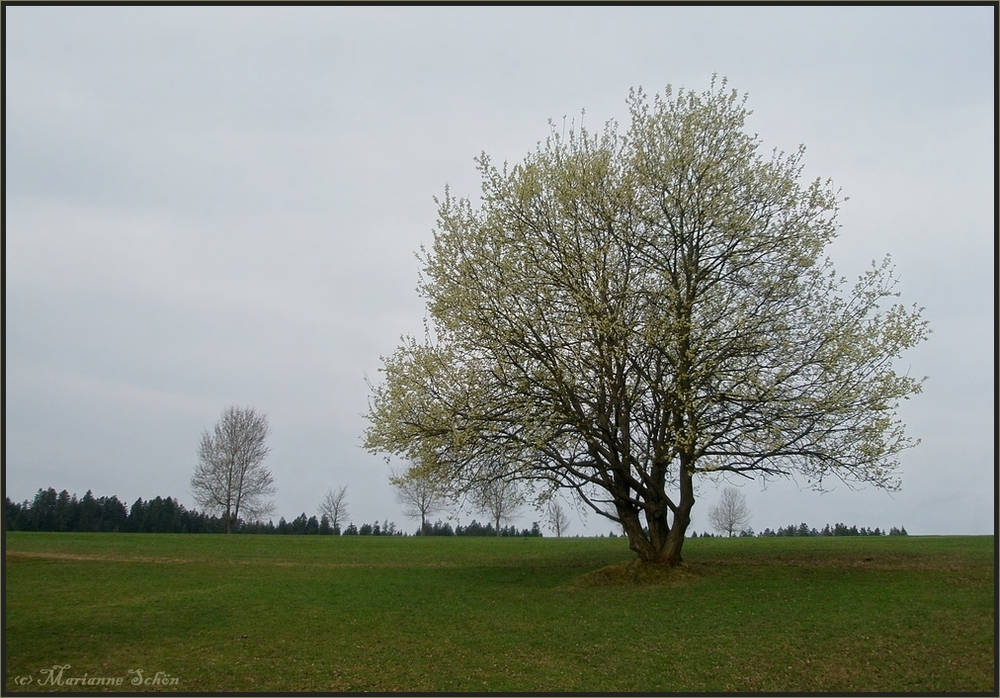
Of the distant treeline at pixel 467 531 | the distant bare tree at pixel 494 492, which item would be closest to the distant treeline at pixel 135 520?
the distant treeline at pixel 467 531

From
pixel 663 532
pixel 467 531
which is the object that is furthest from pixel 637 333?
pixel 467 531

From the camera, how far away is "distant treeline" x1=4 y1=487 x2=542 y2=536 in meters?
78.1

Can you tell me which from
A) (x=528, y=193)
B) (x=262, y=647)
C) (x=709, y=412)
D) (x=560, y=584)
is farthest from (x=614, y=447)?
(x=262, y=647)

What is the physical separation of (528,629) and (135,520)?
79.5 meters

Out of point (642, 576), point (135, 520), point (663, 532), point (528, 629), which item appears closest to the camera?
point (528, 629)

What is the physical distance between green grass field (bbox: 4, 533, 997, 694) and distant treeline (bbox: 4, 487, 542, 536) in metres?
53.0

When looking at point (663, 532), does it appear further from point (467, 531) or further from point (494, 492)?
point (467, 531)

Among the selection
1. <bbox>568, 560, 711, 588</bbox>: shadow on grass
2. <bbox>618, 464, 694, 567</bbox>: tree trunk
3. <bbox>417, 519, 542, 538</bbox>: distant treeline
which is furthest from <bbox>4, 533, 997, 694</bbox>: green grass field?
<bbox>417, 519, 542, 538</bbox>: distant treeline

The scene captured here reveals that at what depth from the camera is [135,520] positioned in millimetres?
82438

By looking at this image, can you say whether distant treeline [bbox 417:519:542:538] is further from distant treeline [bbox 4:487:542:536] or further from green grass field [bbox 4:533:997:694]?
green grass field [bbox 4:533:997:694]

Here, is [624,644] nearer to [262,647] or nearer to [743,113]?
[262,647]

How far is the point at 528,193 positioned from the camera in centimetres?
2280

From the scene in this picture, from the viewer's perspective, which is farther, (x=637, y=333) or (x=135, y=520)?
(x=135, y=520)

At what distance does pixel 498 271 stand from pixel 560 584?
10419mm
